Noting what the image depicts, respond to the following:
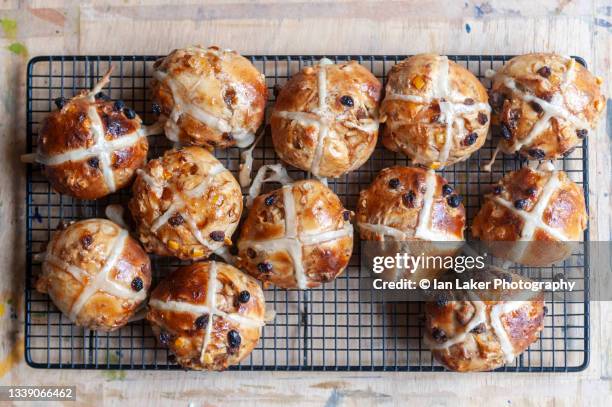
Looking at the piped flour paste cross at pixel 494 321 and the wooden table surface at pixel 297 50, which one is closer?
the piped flour paste cross at pixel 494 321

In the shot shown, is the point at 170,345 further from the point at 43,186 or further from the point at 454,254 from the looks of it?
the point at 454,254

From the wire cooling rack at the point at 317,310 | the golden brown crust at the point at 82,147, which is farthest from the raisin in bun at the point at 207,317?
the golden brown crust at the point at 82,147

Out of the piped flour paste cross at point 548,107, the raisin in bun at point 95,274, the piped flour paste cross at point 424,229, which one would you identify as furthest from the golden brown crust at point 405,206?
the raisin in bun at point 95,274

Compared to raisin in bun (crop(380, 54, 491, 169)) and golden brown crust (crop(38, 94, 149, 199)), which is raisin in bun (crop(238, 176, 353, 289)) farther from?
golden brown crust (crop(38, 94, 149, 199))

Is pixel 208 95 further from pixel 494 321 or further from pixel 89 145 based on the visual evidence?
pixel 494 321

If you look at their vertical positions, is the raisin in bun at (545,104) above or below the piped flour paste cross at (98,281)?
above

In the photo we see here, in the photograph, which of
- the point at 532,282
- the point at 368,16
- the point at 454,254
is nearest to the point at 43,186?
the point at 368,16

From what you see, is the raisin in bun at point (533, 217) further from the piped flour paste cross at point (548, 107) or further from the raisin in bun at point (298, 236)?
the raisin in bun at point (298, 236)
